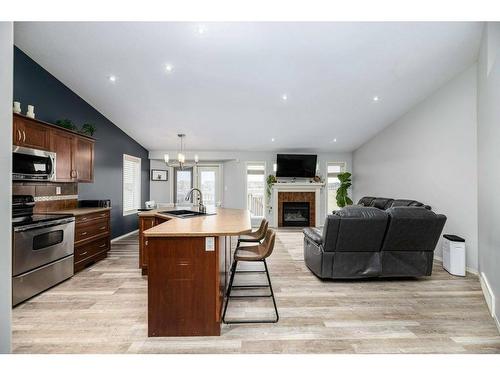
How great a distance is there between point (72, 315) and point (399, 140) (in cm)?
653

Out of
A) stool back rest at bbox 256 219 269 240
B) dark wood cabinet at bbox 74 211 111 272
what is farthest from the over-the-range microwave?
stool back rest at bbox 256 219 269 240

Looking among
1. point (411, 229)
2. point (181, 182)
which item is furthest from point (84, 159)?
point (411, 229)

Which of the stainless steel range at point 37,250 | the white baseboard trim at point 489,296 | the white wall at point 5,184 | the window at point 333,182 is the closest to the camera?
the white wall at point 5,184

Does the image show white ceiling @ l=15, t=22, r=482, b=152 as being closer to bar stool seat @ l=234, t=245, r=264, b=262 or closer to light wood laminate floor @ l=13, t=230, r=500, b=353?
Result: bar stool seat @ l=234, t=245, r=264, b=262

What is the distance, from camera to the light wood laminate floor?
1854 mm

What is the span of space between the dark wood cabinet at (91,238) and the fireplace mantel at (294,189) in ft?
15.6

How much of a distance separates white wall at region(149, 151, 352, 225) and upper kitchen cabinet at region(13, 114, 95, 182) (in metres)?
3.36

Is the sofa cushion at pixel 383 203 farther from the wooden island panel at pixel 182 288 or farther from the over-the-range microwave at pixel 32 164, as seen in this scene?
the over-the-range microwave at pixel 32 164

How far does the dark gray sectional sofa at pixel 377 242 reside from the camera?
2951 millimetres

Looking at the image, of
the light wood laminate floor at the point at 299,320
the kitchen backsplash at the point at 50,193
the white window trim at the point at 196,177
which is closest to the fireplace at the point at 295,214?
the white window trim at the point at 196,177

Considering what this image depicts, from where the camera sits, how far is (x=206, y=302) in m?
1.95

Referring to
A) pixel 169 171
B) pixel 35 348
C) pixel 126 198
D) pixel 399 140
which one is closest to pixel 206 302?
pixel 35 348

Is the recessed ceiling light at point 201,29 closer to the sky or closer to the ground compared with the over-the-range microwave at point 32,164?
closer to the sky

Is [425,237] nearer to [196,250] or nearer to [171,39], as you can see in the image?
[196,250]
